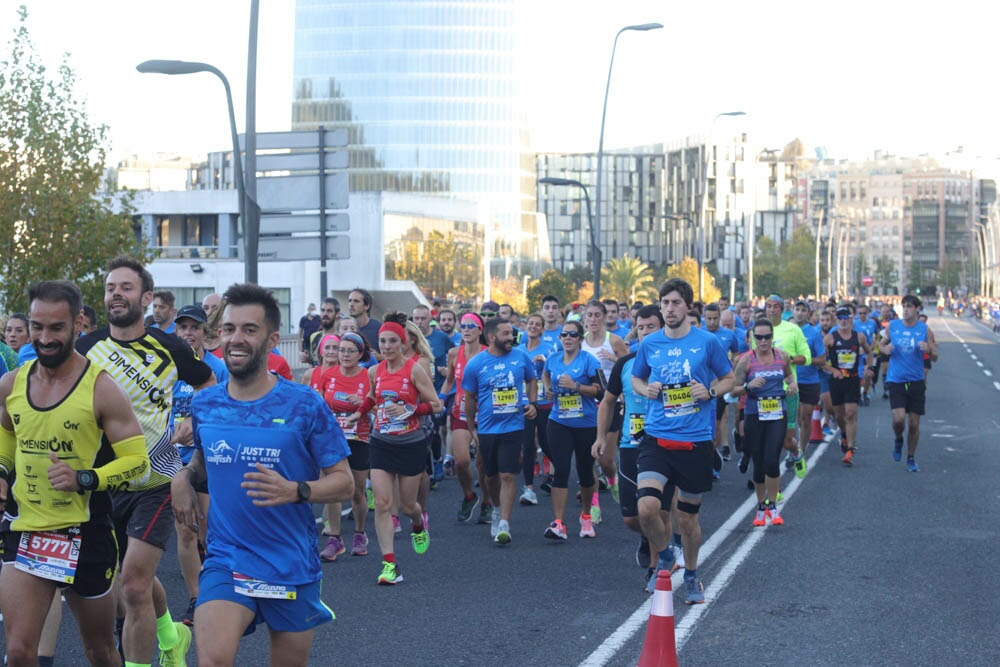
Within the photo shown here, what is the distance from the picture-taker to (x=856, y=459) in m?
17.2

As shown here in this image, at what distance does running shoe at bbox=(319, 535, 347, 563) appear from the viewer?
1021cm

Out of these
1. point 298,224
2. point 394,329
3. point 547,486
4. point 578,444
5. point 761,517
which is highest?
point 298,224

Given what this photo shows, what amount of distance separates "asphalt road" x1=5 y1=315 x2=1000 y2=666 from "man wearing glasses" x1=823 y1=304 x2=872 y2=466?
9.61 ft

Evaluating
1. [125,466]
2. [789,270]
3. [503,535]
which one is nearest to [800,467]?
[503,535]

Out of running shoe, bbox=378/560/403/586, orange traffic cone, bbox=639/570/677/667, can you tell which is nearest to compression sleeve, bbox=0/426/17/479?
orange traffic cone, bbox=639/570/677/667

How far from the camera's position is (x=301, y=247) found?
18375mm

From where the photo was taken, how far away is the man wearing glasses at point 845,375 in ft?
56.3

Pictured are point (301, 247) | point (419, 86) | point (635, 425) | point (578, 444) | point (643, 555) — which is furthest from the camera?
point (419, 86)

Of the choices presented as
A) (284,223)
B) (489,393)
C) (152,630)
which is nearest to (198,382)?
(152,630)

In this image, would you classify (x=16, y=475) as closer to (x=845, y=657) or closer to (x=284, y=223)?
(x=845, y=657)

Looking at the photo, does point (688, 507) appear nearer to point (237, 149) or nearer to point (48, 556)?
point (48, 556)

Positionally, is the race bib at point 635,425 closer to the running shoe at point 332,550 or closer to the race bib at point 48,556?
the running shoe at point 332,550

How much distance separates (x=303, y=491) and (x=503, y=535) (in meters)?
6.33

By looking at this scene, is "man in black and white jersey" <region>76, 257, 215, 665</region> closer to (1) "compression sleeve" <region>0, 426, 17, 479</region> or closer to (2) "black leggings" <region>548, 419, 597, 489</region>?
(1) "compression sleeve" <region>0, 426, 17, 479</region>
